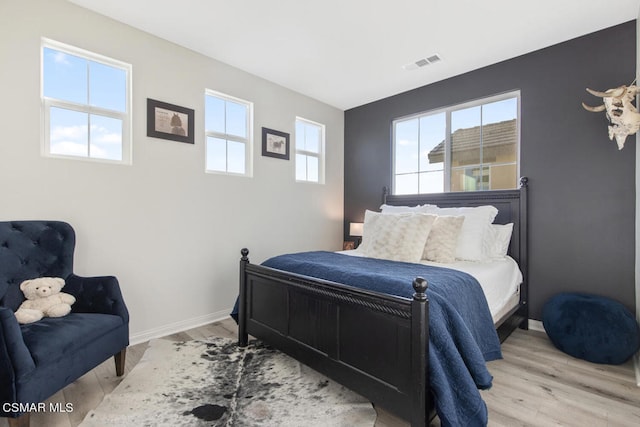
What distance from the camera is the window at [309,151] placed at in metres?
4.26

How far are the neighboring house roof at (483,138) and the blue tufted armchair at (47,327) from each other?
11.7 feet

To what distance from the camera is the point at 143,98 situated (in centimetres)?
279

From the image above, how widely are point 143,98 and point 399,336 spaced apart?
9.26ft

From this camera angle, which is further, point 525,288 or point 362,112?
point 362,112

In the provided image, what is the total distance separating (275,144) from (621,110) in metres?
3.15

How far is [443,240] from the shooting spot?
2727mm

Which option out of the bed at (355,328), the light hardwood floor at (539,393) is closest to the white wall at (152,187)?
the light hardwood floor at (539,393)

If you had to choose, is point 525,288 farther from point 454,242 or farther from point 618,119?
point 618,119

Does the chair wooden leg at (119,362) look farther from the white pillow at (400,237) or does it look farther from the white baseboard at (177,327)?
the white pillow at (400,237)

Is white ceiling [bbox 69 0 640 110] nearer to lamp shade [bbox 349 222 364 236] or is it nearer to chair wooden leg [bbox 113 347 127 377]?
lamp shade [bbox 349 222 364 236]

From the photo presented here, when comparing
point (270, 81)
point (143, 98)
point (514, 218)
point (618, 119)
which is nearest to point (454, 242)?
point (514, 218)

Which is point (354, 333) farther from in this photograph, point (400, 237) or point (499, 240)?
point (499, 240)

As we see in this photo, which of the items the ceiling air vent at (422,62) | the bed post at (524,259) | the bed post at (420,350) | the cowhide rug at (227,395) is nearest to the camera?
the bed post at (420,350)

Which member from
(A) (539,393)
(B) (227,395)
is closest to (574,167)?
(A) (539,393)
